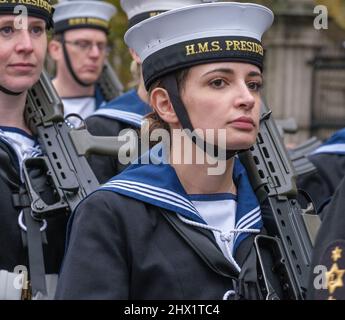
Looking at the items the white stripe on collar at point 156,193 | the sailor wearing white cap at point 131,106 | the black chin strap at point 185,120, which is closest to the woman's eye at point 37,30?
the sailor wearing white cap at point 131,106

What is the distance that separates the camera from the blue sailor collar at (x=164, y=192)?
483 centimetres

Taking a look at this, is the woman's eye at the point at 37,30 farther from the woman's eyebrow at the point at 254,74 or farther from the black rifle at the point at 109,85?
the black rifle at the point at 109,85

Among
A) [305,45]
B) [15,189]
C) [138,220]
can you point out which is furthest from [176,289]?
[305,45]

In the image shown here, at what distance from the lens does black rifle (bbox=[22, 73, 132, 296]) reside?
5941 mm

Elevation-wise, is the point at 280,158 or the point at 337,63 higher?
the point at 337,63

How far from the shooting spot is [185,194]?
4.93 m

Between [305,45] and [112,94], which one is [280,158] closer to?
[112,94]

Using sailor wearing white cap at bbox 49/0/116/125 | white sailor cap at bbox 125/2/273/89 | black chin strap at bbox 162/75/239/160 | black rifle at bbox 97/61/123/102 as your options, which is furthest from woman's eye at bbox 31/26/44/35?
black rifle at bbox 97/61/123/102

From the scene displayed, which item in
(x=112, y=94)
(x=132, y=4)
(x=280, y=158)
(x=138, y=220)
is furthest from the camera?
(x=112, y=94)

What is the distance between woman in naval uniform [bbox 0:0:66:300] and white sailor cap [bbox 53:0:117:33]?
11.0ft
